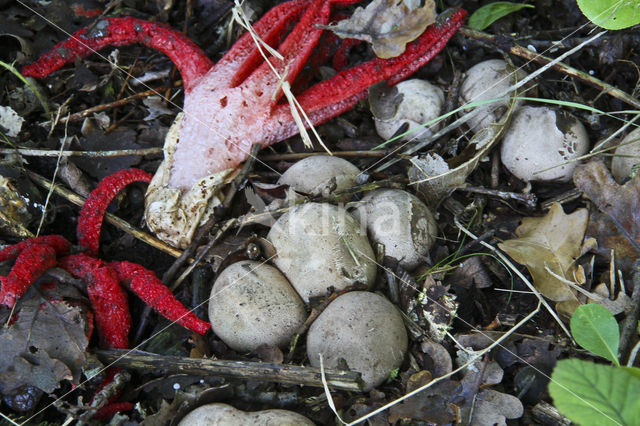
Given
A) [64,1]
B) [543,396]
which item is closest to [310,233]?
[543,396]

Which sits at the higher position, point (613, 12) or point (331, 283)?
point (613, 12)

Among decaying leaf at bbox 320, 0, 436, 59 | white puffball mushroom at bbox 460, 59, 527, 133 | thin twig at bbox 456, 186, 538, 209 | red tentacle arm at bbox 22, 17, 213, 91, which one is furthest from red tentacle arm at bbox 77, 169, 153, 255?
white puffball mushroom at bbox 460, 59, 527, 133

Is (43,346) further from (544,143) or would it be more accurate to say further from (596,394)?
(544,143)

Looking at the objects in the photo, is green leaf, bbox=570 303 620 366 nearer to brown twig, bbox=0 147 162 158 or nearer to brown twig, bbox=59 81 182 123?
brown twig, bbox=0 147 162 158

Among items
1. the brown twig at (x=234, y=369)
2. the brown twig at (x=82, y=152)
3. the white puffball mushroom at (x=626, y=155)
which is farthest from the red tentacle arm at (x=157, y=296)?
the white puffball mushroom at (x=626, y=155)

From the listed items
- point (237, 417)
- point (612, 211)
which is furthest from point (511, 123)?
point (237, 417)

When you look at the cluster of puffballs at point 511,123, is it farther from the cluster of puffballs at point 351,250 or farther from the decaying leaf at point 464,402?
the decaying leaf at point 464,402
